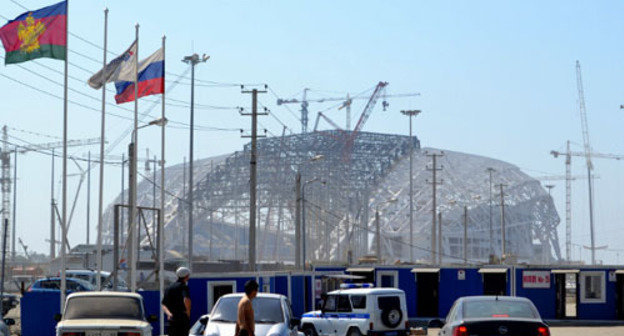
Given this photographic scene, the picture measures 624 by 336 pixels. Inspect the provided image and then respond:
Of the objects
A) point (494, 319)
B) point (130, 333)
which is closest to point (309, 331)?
point (130, 333)

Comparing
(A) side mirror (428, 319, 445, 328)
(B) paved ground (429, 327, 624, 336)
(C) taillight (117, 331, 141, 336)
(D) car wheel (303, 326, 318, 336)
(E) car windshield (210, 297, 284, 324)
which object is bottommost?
(B) paved ground (429, 327, 624, 336)

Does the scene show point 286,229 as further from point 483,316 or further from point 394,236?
point 483,316

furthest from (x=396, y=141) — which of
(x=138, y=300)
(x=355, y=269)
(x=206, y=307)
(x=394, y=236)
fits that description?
(x=138, y=300)

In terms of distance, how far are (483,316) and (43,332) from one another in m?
17.7

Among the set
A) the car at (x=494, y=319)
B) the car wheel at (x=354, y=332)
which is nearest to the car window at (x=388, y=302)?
the car wheel at (x=354, y=332)

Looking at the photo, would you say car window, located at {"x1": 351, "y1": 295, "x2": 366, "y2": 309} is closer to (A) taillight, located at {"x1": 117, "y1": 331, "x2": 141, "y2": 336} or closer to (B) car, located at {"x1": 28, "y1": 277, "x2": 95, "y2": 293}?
(A) taillight, located at {"x1": 117, "y1": 331, "x2": 141, "y2": 336}

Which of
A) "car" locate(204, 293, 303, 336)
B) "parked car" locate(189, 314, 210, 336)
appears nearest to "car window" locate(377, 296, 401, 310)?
"car" locate(204, 293, 303, 336)

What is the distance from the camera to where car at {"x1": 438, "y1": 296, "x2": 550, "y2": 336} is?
55.0ft

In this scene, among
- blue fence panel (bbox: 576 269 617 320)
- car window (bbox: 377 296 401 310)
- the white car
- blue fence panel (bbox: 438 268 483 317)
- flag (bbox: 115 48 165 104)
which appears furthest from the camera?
blue fence panel (bbox: 576 269 617 320)

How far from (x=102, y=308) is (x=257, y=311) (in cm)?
285

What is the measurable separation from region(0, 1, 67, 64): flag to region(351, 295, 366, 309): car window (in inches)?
416

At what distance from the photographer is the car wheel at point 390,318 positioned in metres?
30.4

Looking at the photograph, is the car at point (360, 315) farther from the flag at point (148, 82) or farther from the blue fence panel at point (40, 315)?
the flag at point (148, 82)

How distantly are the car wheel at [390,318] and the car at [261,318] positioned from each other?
10184 mm
